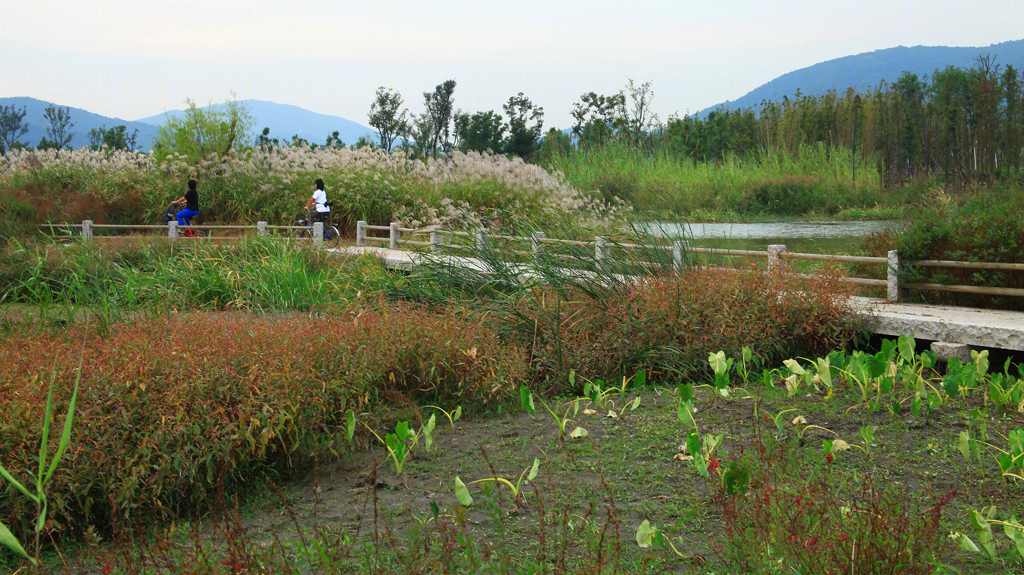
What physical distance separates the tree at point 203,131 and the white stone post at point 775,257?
14984 mm

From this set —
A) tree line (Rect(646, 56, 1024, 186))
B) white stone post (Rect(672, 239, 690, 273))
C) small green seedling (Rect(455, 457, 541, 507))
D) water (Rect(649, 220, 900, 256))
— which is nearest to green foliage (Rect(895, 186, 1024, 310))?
white stone post (Rect(672, 239, 690, 273))

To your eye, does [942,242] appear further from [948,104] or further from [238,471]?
[948,104]

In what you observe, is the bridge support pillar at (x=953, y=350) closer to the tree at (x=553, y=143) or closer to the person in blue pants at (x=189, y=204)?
the person in blue pants at (x=189, y=204)

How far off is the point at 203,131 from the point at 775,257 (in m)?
16.4

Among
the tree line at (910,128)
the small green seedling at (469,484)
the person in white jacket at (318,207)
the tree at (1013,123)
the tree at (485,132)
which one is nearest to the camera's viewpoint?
the small green seedling at (469,484)

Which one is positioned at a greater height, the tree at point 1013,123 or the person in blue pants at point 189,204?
the tree at point 1013,123

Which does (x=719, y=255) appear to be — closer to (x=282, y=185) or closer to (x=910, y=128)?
(x=282, y=185)

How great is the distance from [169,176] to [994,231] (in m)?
15.8

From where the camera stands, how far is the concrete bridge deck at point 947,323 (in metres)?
5.41

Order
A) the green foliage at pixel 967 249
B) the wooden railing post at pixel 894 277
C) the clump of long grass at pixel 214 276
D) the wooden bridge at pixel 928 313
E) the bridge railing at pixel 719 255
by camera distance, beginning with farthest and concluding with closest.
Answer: the wooden railing post at pixel 894 277 < the clump of long grass at pixel 214 276 < the green foliage at pixel 967 249 < the bridge railing at pixel 719 255 < the wooden bridge at pixel 928 313

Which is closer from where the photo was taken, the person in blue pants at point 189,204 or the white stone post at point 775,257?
the white stone post at point 775,257

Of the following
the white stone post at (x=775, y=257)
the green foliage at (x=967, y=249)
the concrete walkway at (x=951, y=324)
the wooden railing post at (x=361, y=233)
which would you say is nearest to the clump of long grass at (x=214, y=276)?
the white stone post at (x=775, y=257)

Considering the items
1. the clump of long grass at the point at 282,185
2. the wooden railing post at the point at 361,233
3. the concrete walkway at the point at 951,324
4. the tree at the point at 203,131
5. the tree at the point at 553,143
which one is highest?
the tree at the point at 553,143

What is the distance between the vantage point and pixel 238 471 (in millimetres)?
Result: 3500
